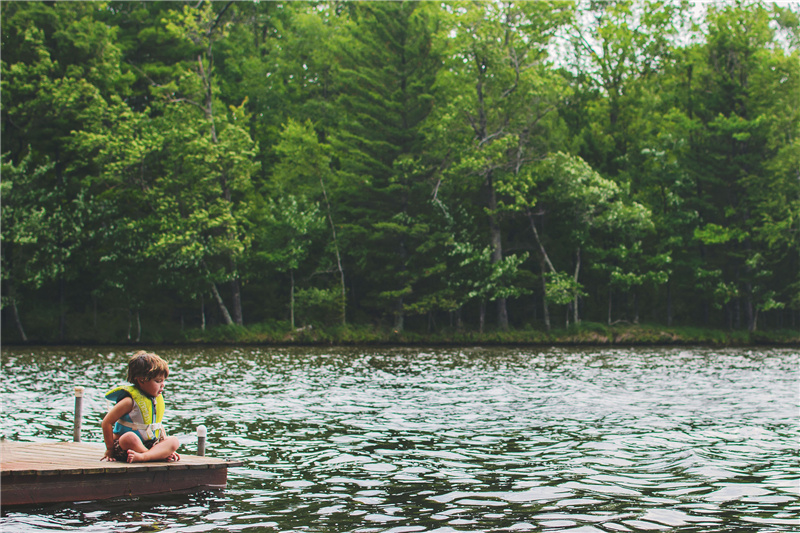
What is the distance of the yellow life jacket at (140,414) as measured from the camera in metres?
9.55

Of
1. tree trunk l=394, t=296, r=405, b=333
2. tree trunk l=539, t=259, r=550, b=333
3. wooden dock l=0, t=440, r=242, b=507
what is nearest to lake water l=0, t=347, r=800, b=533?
wooden dock l=0, t=440, r=242, b=507

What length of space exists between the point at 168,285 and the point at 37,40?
15492 mm

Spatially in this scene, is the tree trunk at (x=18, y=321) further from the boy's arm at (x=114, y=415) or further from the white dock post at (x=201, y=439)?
the boy's arm at (x=114, y=415)

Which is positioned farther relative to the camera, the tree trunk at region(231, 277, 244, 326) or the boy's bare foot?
the tree trunk at region(231, 277, 244, 326)

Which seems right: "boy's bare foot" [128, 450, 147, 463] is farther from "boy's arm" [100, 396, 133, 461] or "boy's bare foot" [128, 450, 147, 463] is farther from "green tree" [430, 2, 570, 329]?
"green tree" [430, 2, 570, 329]

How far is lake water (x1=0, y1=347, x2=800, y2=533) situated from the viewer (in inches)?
351

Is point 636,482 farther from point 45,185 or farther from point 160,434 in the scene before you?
point 45,185

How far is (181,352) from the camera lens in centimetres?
3669

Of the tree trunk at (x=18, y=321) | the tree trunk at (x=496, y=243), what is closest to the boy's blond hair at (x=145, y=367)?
the tree trunk at (x=18, y=321)

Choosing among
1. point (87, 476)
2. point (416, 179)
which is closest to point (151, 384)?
point (87, 476)

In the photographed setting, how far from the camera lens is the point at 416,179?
4962cm

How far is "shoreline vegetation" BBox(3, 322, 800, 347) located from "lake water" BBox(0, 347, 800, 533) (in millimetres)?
15106

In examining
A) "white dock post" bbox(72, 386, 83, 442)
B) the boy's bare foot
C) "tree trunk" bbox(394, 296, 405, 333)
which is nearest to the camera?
the boy's bare foot

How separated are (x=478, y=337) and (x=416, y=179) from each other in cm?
1125
